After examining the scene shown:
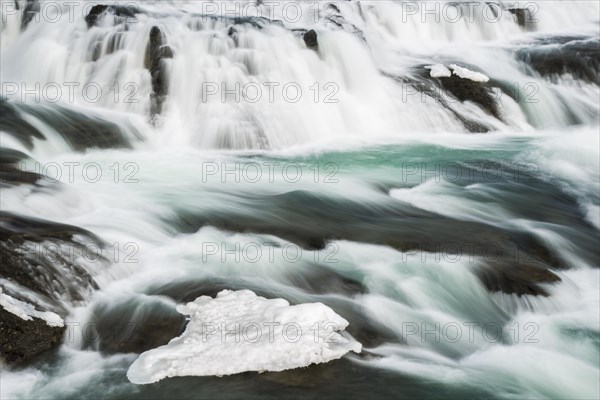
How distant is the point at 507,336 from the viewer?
561 cm

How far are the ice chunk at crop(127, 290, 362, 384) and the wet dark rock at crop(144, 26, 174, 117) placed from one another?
6.37 metres

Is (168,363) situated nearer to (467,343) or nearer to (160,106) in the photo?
(467,343)

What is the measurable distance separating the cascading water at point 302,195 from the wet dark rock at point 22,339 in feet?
0.05

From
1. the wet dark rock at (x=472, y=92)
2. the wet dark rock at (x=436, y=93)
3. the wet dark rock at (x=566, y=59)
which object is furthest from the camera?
the wet dark rock at (x=566, y=59)

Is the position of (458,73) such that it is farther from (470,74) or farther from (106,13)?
(106,13)

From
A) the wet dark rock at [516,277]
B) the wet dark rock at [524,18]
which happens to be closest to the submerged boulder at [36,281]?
the wet dark rock at [516,277]

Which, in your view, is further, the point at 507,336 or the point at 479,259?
the point at 479,259

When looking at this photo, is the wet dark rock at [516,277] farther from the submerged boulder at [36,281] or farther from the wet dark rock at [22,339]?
the wet dark rock at [22,339]

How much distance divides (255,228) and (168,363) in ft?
8.60

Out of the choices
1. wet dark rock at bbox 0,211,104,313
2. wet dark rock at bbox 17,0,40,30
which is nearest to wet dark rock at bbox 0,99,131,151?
wet dark rock at bbox 17,0,40,30

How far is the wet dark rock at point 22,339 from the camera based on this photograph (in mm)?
4875

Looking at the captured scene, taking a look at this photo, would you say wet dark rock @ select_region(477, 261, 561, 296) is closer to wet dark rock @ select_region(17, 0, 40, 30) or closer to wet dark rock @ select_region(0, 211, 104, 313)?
wet dark rock @ select_region(0, 211, 104, 313)

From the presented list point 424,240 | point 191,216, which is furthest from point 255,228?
point 424,240

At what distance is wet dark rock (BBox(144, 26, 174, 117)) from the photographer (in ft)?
36.9
